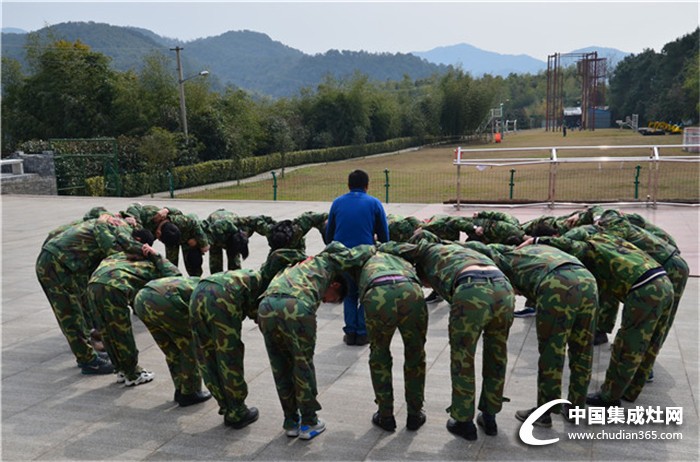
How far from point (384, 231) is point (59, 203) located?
48.5 feet

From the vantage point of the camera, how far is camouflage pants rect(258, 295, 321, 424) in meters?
4.41

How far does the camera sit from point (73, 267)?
19.9ft

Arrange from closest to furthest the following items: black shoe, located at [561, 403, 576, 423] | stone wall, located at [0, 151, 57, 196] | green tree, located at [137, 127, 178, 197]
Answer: black shoe, located at [561, 403, 576, 423] → stone wall, located at [0, 151, 57, 196] → green tree, located at [137, 127, 178, 197]

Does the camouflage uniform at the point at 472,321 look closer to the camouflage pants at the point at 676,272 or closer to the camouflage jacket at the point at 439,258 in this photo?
the camouflage jacket at the point at 439,258

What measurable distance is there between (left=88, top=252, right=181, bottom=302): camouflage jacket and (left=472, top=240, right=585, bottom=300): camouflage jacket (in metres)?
2.69

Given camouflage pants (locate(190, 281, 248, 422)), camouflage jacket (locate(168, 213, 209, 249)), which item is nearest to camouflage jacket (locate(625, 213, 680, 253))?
camouflage pants (locate(190, 281, 248, 422))

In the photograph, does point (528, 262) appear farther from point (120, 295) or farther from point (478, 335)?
point (120, 295)

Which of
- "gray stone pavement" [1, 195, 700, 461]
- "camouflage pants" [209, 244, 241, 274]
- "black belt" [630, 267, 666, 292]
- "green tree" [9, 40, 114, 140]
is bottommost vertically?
"gray stone pavement" [1, 195, 700, 461]

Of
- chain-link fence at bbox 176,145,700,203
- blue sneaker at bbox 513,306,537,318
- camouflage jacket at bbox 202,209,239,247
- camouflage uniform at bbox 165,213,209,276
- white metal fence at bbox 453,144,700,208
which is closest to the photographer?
camouflage uniform at bbox 165,213,209,276

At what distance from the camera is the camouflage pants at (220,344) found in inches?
183

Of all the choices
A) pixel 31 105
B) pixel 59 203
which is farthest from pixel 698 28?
pixel 59 203

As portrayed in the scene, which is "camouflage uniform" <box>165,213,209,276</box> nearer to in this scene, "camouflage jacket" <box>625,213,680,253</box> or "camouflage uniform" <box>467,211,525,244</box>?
"camouflage uniform" <box>467,211,525,244</box>

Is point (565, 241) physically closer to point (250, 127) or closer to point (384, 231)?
point (384, 231)

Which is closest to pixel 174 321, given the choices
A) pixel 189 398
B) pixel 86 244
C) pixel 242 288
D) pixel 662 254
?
pixel 242 288
